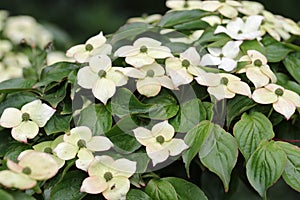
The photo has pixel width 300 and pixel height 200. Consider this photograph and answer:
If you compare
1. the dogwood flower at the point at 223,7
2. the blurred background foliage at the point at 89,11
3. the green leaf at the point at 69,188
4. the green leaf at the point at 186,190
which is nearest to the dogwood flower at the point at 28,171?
the green leaf at the point at 69,188

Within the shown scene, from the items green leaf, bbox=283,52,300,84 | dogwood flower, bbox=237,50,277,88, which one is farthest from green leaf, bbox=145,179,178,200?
green leaf, bbox=283,52,300,84

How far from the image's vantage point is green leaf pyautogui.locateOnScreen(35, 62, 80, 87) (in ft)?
3.82

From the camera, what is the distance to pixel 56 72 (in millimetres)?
1195

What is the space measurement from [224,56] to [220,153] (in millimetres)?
261

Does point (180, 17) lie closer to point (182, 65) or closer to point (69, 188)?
point (182, 65)

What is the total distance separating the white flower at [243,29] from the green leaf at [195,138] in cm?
29

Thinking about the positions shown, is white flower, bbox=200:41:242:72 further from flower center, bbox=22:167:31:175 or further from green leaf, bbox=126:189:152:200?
flower center, bbox=22:167:31:175

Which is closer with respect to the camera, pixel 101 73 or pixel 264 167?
pixel 264 167

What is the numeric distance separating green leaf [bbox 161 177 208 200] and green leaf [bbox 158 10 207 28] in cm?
40

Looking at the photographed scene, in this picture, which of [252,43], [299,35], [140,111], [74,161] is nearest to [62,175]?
[74,161]

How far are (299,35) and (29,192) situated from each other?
71 centimetres

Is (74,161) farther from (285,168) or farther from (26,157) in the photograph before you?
(285,168)

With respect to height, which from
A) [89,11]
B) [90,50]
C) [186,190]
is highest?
[90,50]

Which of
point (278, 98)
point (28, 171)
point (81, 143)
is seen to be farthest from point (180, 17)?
point (28, 171)
